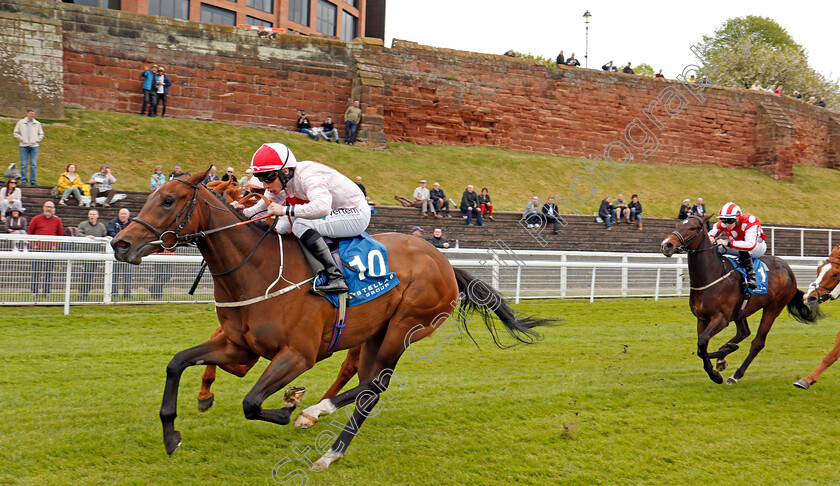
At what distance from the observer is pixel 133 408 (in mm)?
5383

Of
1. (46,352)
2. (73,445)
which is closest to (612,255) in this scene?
(46,352)

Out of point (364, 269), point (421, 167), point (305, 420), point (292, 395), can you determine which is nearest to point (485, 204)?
point (421, 167)

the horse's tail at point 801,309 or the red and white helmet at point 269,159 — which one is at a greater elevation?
the red and white helmet at point 269,159

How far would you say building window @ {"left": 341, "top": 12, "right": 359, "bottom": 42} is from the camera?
4284 cm

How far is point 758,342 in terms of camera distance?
810cm

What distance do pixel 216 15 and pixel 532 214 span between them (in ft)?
85.0

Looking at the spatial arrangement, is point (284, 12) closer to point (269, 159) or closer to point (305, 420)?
point (269, 159)

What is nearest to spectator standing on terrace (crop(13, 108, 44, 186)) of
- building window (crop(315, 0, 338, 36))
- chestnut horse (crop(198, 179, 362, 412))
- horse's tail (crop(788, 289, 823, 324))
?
chestnut horse (crop(198, 179, 362, 412))

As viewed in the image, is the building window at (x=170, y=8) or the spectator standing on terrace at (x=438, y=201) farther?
the building window at (x=170, y=8)

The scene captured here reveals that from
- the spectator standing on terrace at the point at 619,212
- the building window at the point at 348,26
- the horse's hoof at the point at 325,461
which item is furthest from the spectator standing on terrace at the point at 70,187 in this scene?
the building window at the point at 348,26

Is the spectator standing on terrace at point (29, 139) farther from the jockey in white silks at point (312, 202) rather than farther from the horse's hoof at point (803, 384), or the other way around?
the horse's hoof at point (803, 384)

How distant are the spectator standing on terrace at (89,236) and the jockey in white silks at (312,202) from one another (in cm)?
587

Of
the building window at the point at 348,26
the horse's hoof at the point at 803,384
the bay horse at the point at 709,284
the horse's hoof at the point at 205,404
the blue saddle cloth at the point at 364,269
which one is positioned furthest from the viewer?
the building window at the point at 348,26

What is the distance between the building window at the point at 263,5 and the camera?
38.2 meters
